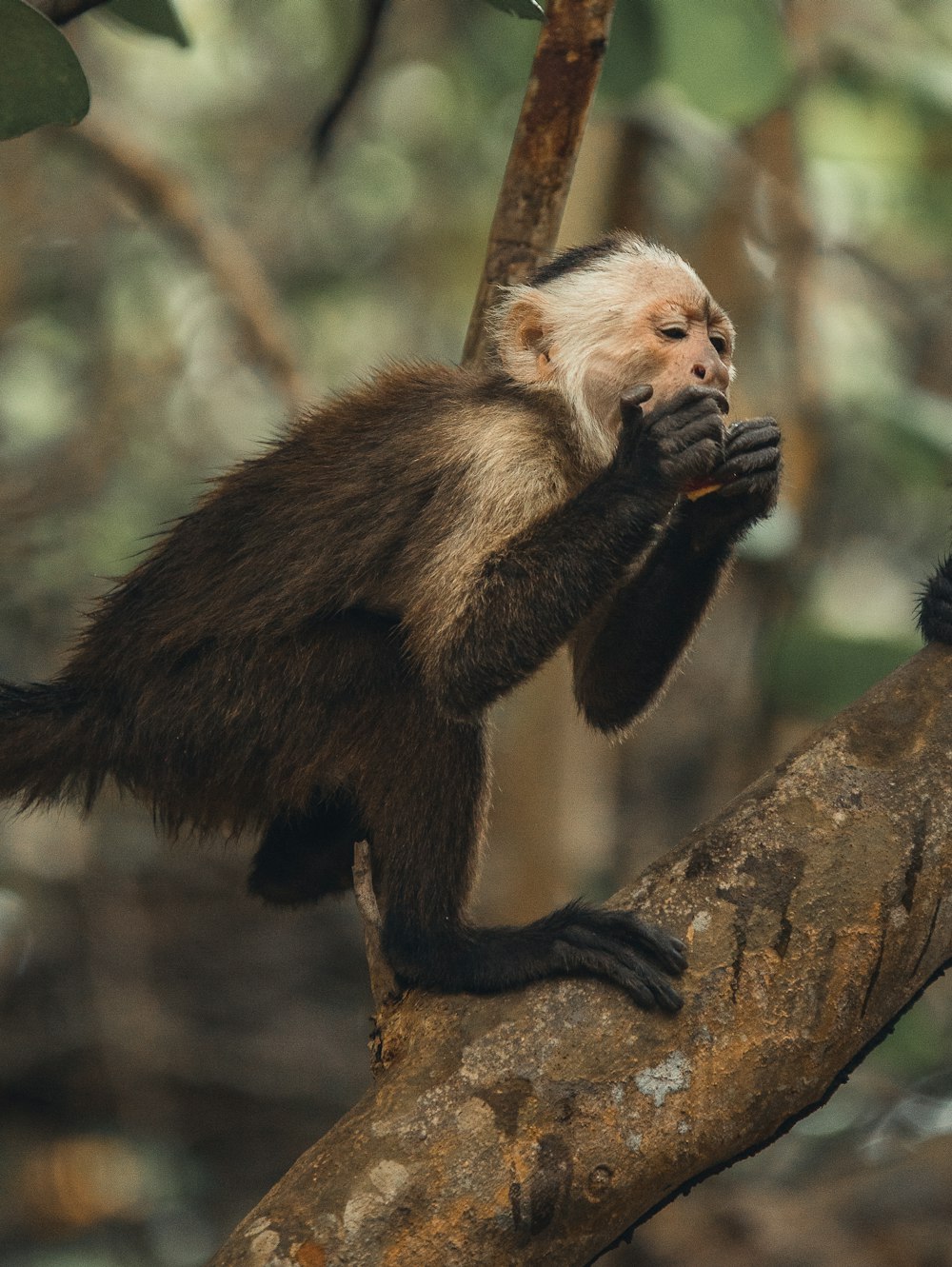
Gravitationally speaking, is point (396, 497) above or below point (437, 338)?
below

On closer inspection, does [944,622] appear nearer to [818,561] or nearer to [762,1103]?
[762,1103]

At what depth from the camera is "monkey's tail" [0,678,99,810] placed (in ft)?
11.5

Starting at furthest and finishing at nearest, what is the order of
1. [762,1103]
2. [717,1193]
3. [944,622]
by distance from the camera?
[717,1193]
[944,622]
[762,1103]

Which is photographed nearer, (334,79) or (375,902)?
(375,902)

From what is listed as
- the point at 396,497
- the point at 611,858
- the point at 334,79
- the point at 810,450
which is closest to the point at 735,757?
the point at 611,858

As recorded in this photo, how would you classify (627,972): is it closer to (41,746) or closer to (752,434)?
(752,434)

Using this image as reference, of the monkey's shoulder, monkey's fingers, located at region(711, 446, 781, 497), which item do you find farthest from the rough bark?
the monkey's shoulder

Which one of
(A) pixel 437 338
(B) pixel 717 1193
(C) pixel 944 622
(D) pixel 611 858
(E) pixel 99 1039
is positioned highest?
(A) pixel 437 338

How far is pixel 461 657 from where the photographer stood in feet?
10.8

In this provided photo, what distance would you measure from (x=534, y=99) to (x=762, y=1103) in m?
2.62

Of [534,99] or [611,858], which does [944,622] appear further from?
[611,858]

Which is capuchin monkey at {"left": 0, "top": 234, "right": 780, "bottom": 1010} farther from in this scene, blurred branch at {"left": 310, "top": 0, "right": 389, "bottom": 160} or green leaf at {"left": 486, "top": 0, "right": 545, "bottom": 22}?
green leaf at {"left": 486, "top": 0, "right": 545, "bottom": 22}

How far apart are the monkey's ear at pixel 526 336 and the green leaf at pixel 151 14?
1.13 m

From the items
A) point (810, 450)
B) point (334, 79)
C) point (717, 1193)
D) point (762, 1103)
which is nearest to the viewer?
point (762, 1103)
